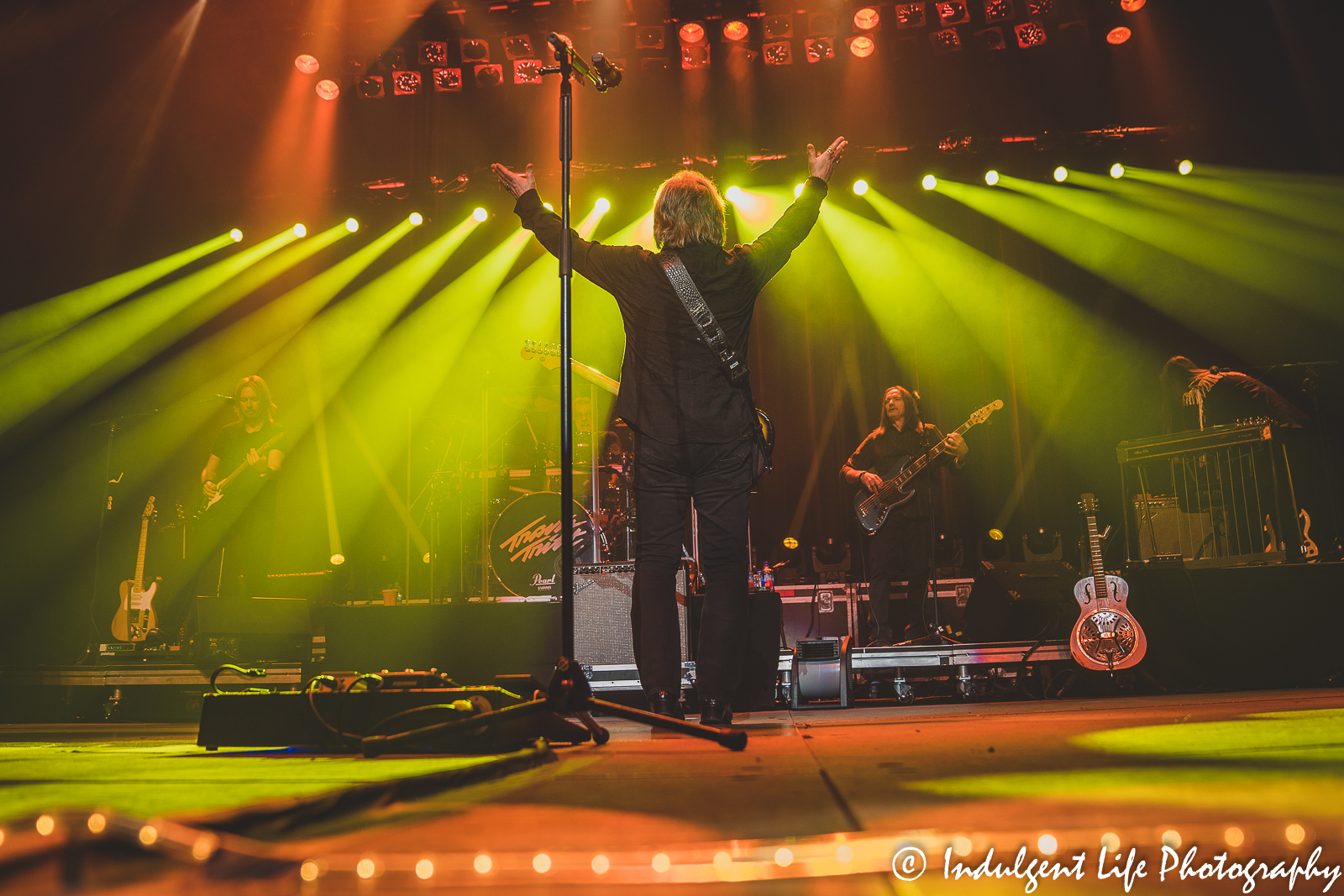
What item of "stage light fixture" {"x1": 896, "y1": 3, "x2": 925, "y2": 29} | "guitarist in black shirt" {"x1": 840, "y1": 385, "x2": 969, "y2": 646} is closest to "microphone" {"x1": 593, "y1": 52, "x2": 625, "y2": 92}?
"guitarist in black shirt" {"x1": 840, "y1": 385, "x2": 969, "y2": 646}

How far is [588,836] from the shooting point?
2.94ft

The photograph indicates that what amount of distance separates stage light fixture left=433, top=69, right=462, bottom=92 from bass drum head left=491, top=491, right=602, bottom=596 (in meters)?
3.55

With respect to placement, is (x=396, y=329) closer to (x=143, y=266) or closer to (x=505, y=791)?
(x=143, y=266)

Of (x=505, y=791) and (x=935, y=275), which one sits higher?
(x=935, y=275)

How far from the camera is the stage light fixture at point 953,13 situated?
6.38 m

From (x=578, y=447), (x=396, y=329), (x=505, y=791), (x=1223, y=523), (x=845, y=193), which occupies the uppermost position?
(x=845, y=193)

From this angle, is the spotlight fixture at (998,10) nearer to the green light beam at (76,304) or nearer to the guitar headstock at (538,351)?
the guitar headstock at (538,351)

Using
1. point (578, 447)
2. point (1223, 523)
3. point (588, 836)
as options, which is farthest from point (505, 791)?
point (1223, 523)

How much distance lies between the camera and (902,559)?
625 cm

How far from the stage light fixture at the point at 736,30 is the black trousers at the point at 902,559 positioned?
4.02 metres

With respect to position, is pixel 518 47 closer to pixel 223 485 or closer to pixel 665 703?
pixel 223 485

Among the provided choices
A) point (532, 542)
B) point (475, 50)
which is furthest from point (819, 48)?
point (532, 542)

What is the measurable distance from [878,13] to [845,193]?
6.95ft

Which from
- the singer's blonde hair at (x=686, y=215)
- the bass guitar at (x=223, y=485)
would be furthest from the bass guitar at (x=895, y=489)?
the bass guitar at (x=223, y=485)
